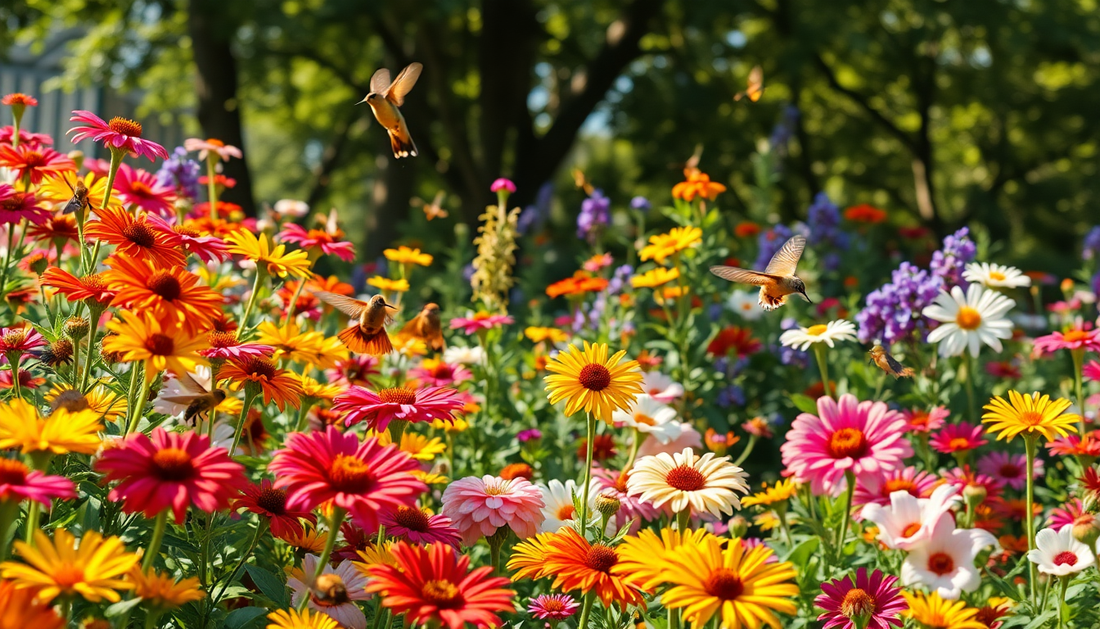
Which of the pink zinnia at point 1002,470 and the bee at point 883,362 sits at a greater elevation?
the bee at point 883,362

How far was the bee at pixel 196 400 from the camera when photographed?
1.50 metres

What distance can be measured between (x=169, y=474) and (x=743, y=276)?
1448 mm

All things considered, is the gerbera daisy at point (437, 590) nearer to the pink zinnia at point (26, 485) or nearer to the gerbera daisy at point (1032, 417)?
the pink zinnia at point (26, 485)

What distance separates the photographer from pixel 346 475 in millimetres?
1291

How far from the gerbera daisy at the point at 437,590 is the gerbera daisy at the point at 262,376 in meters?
0.51

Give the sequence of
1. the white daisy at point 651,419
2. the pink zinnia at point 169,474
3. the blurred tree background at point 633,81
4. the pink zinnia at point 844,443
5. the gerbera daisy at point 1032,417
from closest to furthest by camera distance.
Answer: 1. the pink zinnia at point 169,474
2. the pink zinnia at point 844,443
3. the gerbera daisy at point 1032,417
4. the white daisy at point 651,419
5. the blurred tree background at point 633,81

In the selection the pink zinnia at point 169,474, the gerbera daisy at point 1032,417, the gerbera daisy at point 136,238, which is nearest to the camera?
the pink zinnia at point 169,474

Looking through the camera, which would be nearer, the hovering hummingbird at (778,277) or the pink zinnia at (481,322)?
the hovering hummingbird at (778,277)

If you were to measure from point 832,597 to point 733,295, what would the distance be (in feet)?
8.77

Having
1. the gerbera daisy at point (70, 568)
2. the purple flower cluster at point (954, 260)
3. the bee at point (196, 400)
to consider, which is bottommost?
the gerbera daisy at point (70, 568)

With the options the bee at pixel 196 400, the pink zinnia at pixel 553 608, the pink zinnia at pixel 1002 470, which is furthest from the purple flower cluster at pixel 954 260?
the bee at pixel 196 400

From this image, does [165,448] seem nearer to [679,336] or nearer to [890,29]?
[679,336]

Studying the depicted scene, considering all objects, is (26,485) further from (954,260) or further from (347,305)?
(954,260)

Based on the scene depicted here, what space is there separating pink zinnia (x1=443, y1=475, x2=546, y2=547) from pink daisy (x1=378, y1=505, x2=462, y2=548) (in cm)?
5
